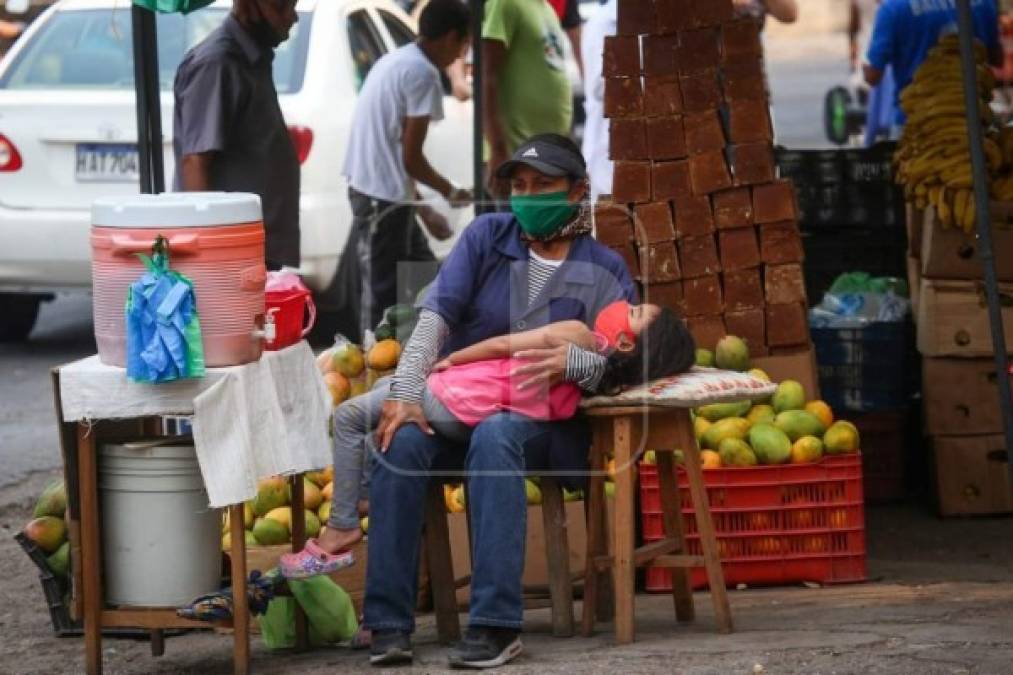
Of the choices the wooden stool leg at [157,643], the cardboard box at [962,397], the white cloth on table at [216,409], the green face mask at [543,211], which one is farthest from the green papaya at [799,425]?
the wooden stool leg at [157,643]

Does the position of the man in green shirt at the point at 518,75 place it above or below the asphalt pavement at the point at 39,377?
above

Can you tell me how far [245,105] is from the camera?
24.6 feet

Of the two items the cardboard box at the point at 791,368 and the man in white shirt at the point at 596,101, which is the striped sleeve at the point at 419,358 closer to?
the cardboard box at the point at 791,368

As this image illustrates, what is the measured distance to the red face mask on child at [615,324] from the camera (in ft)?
18.5

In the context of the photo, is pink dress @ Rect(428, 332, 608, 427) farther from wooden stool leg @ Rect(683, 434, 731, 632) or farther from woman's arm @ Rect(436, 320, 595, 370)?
wooden stool leg @ Rect(683, 434, 731, 632)

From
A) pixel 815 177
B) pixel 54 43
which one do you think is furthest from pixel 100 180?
pixel 815 177

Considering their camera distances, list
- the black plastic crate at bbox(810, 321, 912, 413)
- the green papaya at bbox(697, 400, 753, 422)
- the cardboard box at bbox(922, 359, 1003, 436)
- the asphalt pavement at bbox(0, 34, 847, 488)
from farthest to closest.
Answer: the asphalt pavement at bbox(0, 34, 847, 488) → the black plastic crate at bbox(810, 321, 912, 413) → the cardboard box at bbox(922, 359, 1003, 436) → the green papaya at bbox(697, 400, 753, 422)

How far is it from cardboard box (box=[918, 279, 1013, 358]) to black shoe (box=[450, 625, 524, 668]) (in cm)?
292

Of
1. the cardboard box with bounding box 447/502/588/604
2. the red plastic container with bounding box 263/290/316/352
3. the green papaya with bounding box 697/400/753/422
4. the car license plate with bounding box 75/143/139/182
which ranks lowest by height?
the cardboard box with bounding box 447/502/588/604

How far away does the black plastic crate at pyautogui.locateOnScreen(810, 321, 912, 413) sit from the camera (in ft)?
26.5

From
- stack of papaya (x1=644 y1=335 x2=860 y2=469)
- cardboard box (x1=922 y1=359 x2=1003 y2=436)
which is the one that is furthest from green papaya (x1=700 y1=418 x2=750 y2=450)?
cardboard box (x1=922 y1=359 x2=1003 y2=436)

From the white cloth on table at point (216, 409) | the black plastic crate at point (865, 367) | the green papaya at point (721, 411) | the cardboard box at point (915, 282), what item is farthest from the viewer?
the cardboard box at point (915, 282)

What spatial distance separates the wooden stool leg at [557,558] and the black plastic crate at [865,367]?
8.23ft

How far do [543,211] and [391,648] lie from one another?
134 centimetres
